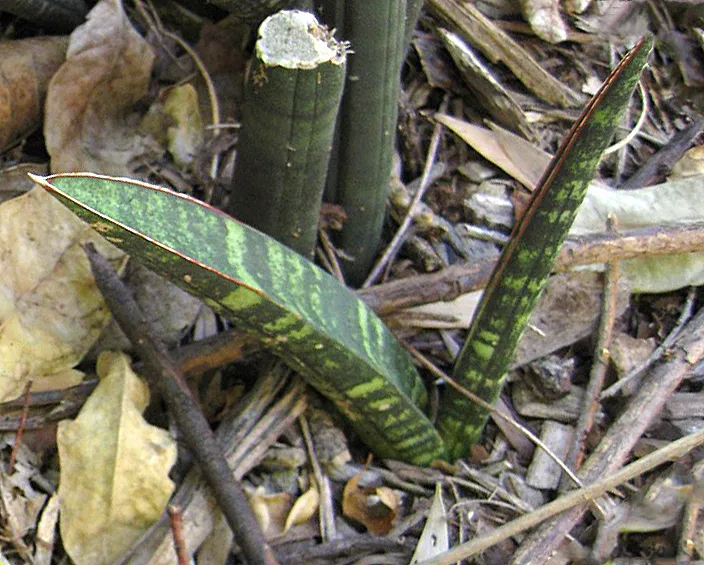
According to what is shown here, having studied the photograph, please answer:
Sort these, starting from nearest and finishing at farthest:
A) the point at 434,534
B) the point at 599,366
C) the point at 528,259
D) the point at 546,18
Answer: the point at 528,259 → the point at 434,534 → the point at 599,366 → the point at 546,18

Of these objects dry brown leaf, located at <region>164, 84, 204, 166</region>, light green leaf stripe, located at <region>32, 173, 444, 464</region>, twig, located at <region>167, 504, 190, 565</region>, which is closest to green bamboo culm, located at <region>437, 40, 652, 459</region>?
light green leaf stripe, located at <region>32, 173, 444, 464</region>

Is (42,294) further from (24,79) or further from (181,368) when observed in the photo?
(24,79)

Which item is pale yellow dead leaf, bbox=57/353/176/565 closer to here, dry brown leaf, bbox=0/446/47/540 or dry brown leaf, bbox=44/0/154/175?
dry brown leaf, bbox=0/446/47/540

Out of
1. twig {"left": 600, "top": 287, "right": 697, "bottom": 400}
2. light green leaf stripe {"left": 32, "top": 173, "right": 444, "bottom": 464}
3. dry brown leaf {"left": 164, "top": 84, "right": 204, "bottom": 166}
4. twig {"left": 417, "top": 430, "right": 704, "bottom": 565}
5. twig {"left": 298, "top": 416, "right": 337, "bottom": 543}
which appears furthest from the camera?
dry brown leaf {"left": 164, "top": 84, "right": 204, "bottom": 166}

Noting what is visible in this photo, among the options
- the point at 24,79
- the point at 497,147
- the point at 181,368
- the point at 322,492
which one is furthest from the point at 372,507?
the point at 24,79

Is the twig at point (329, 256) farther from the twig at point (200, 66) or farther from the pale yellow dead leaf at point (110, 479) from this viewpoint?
the pale yellow dead leaf at point (110, 479)

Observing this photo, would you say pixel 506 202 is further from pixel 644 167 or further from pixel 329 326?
pixel 329 326
